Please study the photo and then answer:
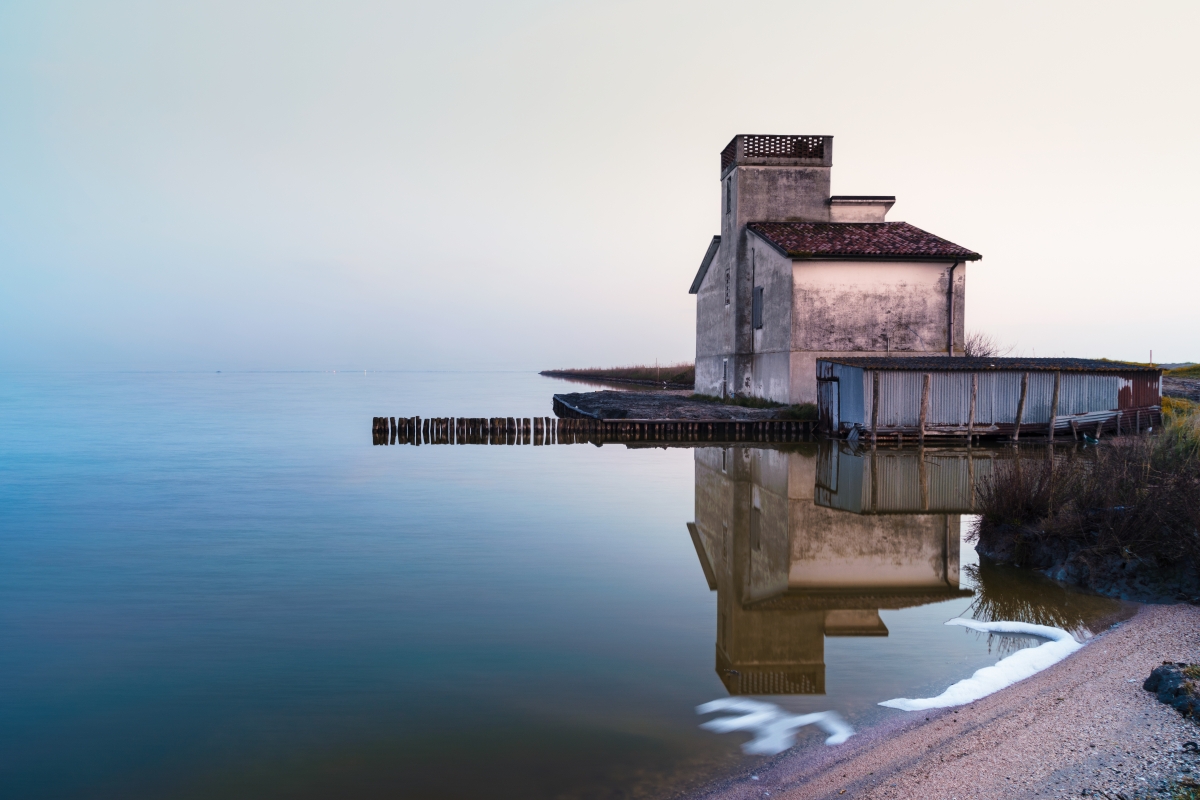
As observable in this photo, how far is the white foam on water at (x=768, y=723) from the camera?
5.88 metres

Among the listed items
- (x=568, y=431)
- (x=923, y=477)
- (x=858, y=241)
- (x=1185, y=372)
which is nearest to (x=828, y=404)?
(x=858, y=241)

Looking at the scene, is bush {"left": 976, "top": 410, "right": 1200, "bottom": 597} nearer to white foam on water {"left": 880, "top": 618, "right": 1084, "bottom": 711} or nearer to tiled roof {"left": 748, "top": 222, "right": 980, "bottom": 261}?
white foam on water {"left": 880, "top": 618, "right": 1084, "bottom": 711}

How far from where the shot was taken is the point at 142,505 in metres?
17.8

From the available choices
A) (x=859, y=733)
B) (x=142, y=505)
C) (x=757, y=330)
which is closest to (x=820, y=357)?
(x=757, y=330)

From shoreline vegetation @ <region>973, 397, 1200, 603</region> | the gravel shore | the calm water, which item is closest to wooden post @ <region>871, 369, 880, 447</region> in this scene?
the calm water

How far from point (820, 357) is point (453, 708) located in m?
24.8

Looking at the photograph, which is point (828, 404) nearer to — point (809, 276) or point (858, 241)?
point (809, 276)

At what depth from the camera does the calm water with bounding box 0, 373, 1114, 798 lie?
227 inches

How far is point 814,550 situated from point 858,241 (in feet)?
69.7

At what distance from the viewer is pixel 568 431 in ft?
100.0

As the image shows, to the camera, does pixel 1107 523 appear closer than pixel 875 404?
Yes

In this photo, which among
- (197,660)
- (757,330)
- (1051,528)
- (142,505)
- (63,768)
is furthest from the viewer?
(757,330)

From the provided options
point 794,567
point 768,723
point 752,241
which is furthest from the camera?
point 752,241

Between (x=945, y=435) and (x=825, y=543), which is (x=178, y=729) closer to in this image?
(x=825, y=543)
